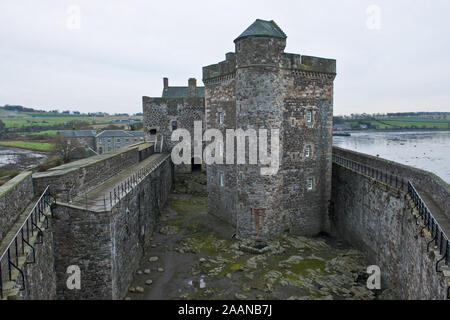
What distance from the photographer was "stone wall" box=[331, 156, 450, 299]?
948 centimetres

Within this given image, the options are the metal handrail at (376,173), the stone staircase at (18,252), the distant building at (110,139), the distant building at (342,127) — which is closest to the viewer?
the stone staircase at (18,252)

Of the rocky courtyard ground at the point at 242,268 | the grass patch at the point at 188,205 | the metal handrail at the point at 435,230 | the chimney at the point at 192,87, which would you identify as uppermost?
the chimney at the point at 192,87

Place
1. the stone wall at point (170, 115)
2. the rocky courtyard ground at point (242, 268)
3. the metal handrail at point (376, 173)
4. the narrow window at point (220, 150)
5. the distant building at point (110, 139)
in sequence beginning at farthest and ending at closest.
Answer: the distant building at point (110, 139)
the stone wall at point (170, 115)
the narrow window at point (220, 150)
the metal handrail at point (376, 173)
the rocky courtyard ground at point (242, 268)

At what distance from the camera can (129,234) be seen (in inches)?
553

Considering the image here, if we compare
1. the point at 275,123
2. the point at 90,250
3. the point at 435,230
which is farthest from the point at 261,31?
the point at 90,250

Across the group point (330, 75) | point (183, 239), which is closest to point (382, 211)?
point (330, 75)

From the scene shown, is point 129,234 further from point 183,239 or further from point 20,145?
point 20,145

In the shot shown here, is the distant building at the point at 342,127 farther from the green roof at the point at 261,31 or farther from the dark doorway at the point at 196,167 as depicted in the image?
the green roof at the point at 261,31

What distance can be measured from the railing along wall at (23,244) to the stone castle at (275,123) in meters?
9.99

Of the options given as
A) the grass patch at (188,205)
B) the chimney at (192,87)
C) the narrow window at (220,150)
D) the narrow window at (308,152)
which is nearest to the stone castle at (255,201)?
the narrow window at (308,152)

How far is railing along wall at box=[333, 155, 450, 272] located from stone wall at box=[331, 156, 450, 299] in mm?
218

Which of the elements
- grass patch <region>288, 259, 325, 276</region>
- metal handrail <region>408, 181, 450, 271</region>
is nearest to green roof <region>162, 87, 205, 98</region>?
grass patch <region>288, 259, 325, 276</region>

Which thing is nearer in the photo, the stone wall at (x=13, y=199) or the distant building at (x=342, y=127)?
the stone wall at (x=13, y=199)

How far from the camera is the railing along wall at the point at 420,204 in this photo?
8.35 meters
